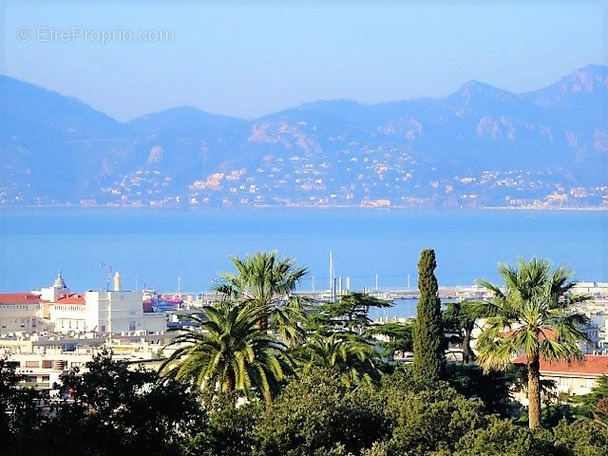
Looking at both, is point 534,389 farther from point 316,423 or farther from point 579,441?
point 316,423

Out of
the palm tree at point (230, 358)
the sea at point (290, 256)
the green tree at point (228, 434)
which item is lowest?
the green tree at point (228, 434)

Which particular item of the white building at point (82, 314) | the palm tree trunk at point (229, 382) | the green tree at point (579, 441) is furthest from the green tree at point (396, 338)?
the white building at point (82, 314)

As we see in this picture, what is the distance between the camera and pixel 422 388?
1888cm

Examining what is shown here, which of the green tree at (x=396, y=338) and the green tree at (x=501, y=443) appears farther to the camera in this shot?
the green tree at (x=396, y=338)

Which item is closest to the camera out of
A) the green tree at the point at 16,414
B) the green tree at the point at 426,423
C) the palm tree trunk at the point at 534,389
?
the green tree at the point at 16,414

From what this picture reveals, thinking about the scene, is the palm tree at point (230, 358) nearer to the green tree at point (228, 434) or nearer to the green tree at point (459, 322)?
the green tree at point (228, 434)

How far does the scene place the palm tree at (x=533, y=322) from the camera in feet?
62.2

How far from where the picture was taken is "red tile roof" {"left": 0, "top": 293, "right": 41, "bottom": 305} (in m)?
89.4

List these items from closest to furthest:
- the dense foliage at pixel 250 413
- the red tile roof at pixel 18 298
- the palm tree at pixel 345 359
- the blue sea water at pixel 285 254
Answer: the dense foliage at pixel 250 413, the palm tree at pixel 345 359, the red tile roof at pixel 18 298, the blue sea water at pixel 285 254

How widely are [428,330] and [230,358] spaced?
5.42 meters

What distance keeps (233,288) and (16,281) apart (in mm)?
115175

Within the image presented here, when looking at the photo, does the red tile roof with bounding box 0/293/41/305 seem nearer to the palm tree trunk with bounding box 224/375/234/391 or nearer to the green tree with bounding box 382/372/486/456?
the palm tree trunk with bounding box 224/375/234/391

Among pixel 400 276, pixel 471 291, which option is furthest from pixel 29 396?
pixel 400 276

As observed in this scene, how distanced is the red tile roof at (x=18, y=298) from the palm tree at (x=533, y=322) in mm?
71858
